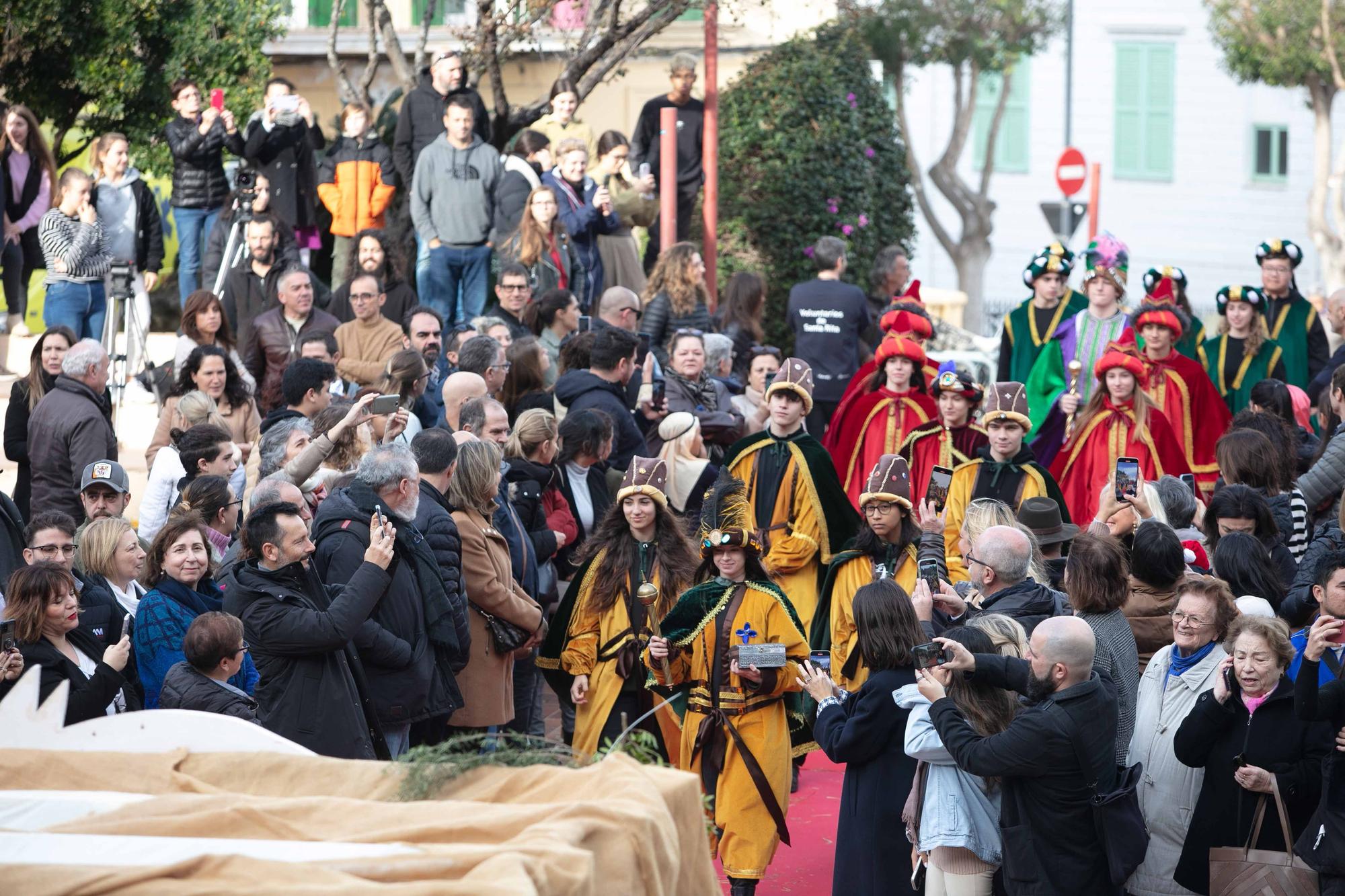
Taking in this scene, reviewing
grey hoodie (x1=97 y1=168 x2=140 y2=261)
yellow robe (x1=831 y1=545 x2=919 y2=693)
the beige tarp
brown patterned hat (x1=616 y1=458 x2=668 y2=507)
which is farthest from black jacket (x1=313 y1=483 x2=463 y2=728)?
grey hoodie (x1=97 y1=168 x2=140 y2=261)

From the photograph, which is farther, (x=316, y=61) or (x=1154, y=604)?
(x=316, y=61)

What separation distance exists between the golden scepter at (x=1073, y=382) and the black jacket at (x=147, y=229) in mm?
6329

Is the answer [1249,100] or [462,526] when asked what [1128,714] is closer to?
[462,526]

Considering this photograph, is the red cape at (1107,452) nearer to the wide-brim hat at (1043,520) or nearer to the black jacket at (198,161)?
the wide-brim hat at (1043,520)

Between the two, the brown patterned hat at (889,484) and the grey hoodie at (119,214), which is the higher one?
the grey hoodie at (119,214)

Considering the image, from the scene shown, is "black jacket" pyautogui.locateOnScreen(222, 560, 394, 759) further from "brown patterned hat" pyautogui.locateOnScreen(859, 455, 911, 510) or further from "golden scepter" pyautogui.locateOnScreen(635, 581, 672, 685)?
"brown patterned hat" pyautogui.locateOnScreen(859, 455, 911, 510)

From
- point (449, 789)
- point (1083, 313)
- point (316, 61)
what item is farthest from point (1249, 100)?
point (449, 789)

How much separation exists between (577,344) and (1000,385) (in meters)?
2.50

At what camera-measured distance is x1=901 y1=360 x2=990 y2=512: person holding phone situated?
32.0ft

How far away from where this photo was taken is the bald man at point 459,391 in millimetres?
8977

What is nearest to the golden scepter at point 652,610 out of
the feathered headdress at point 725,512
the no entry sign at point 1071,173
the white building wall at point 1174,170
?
the feathered headdress at point 725,512

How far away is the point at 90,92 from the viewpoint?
14.8m

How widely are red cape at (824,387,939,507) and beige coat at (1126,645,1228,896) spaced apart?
13.2 ft

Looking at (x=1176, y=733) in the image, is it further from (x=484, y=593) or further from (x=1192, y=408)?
(x=1192, y=408)
